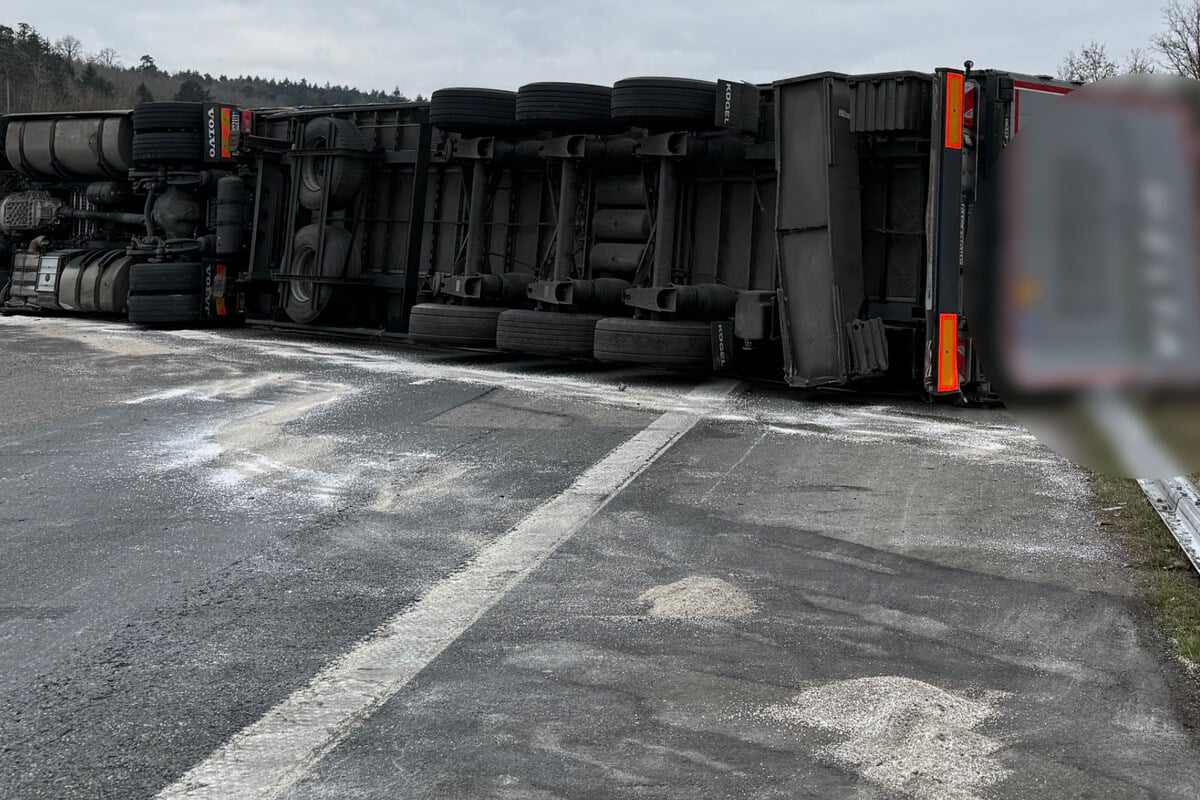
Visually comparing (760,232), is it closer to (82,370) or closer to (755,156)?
(755,156)

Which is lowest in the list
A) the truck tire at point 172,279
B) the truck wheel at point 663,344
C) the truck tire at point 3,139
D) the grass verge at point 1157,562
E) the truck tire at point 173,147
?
the grass verge at point 1157,562

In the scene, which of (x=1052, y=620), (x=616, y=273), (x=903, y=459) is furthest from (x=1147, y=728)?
(x=616, y=273)

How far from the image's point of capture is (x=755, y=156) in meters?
12.1

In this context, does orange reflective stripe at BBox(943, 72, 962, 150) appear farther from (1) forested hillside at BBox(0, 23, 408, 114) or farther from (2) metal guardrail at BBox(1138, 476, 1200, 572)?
(1) forested hillside at BBox(0, 23, 408, 114)

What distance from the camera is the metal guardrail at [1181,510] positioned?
5.79m

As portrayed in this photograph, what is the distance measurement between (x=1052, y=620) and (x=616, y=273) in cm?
890

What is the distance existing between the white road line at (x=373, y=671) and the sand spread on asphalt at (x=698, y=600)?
62 centimetres

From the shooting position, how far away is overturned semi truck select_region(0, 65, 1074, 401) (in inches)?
416

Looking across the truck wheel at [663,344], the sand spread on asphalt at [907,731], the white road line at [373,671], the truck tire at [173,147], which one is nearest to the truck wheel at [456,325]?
the truck wheel at [663,344]

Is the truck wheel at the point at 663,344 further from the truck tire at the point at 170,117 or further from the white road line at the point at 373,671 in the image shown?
the truck tire at the point at 170,117

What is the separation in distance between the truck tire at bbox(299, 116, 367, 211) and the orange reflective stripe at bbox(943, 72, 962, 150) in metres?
9.07

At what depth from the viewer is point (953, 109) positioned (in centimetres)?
768

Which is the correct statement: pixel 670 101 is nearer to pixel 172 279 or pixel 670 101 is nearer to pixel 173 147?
pixel 172 279

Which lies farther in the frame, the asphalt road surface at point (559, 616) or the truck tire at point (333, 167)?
the truck tire at point (333, 167)
